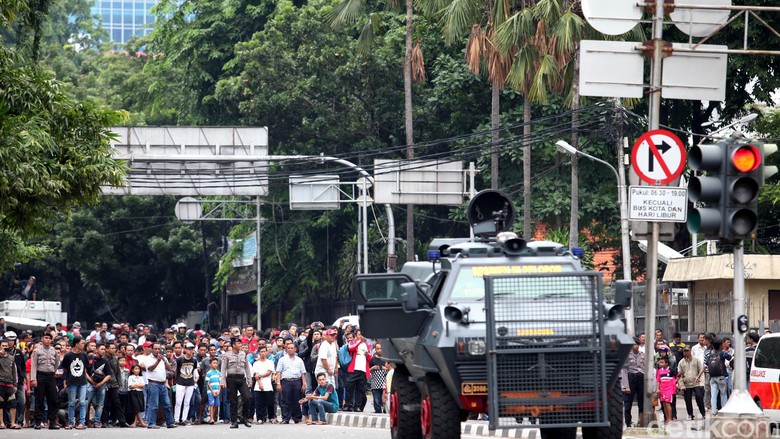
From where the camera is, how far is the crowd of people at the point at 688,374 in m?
24.2

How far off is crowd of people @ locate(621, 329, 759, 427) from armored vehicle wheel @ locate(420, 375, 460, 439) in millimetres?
9883

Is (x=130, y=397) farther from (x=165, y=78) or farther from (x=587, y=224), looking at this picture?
(x=165, y=78)

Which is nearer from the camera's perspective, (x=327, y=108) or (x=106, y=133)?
(x=106, y=133)

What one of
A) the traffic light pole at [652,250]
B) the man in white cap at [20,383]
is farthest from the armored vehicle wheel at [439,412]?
the man in white cap at [20,383]

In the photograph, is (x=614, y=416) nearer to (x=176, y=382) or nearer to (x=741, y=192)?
(x=741, y=192)

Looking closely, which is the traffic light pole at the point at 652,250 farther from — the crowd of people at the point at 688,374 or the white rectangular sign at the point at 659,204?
the crowd of people at the point at 688,374

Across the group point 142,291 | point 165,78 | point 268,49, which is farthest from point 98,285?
point 268,49

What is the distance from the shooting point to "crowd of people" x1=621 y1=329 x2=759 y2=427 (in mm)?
24156

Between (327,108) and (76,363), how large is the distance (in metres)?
22.7

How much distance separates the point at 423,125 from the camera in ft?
151

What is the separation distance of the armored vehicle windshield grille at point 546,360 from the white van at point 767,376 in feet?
23.6

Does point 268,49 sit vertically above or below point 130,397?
above

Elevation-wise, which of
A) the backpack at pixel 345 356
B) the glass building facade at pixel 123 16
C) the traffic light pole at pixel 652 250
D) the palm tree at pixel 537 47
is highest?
the glass building facade at pixel 123 16

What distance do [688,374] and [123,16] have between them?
166m
